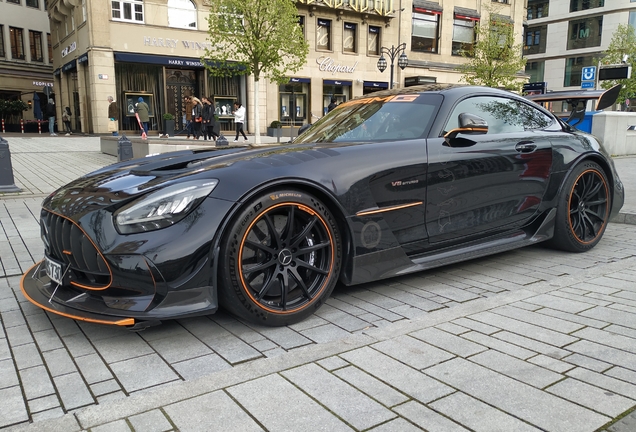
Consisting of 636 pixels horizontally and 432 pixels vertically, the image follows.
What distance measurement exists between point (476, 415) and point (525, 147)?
265 centimetres

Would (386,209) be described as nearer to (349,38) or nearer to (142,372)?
(142,372)

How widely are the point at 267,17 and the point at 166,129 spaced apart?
30.7 ft

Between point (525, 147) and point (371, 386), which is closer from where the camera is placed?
point (371, 386)

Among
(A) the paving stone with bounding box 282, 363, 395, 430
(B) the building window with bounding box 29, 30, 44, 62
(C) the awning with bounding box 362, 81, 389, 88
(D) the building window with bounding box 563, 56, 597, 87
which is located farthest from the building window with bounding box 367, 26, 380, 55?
(A) the paving stone with bounding box 282, 363, 395, 430

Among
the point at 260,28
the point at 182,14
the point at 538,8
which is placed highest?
the point at 538,8

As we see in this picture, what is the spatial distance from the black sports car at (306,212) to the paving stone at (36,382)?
11.9 inches

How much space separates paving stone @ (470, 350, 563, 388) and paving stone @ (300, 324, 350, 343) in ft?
2.39

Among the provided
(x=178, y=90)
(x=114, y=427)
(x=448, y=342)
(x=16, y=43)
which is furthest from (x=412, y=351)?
(x=16, y=43)

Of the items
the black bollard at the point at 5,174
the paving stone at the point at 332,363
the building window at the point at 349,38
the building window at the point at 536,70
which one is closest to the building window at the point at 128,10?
the building window at the point at 349,38

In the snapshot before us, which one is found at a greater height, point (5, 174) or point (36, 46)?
point (36, 46)

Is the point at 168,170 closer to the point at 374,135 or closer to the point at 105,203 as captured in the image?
the point at 105,203

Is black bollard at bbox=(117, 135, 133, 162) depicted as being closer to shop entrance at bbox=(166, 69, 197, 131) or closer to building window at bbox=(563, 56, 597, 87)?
A: shop entrance at bbox=(166, 69, 197, 131)

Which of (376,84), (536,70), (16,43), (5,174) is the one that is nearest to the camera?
(5,174)

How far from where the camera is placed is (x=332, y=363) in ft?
8.07
